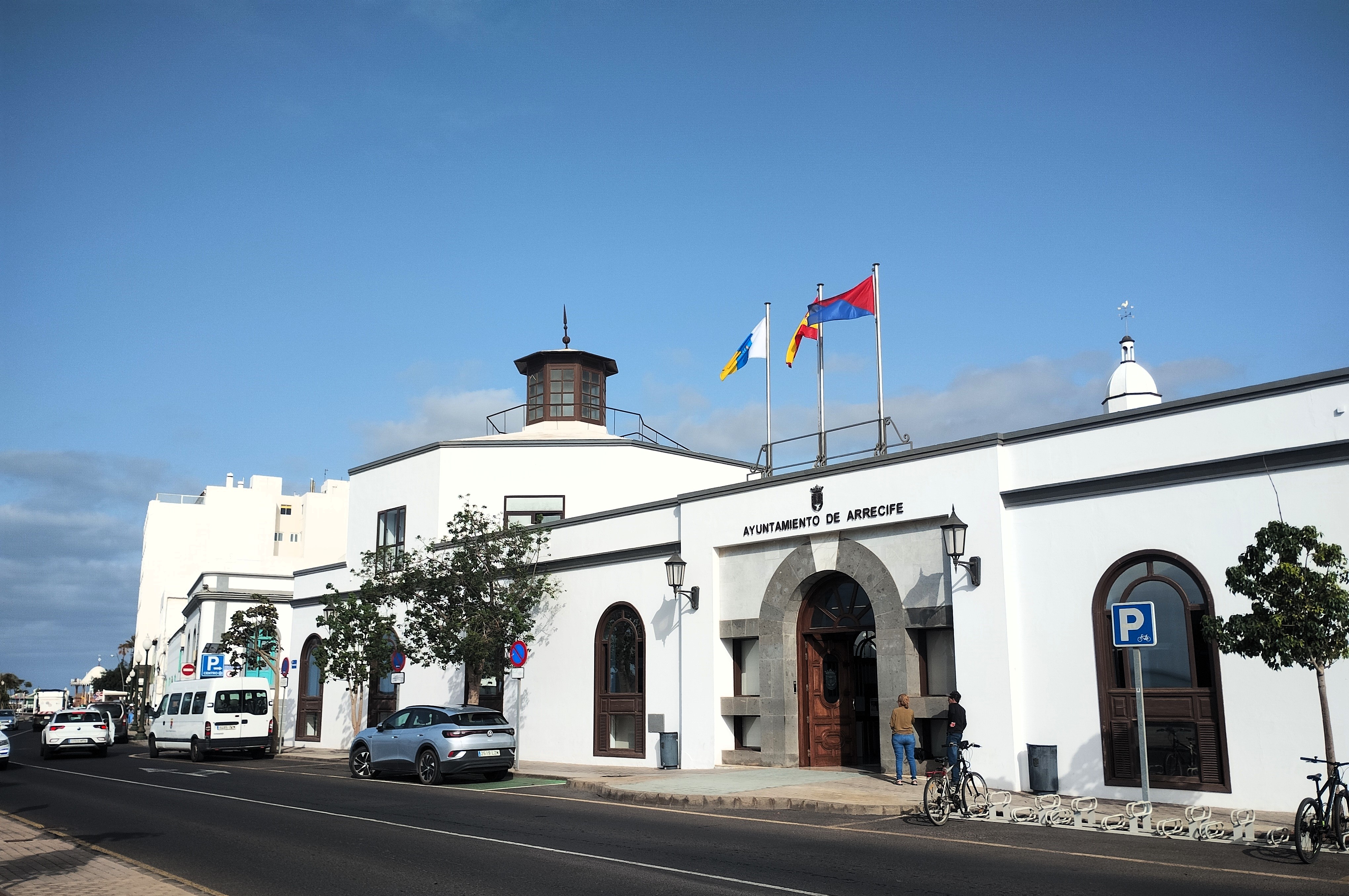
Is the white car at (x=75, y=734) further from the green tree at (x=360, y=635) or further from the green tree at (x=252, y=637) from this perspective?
the green tree at (x=360, y=635)

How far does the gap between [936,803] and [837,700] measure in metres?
7.32

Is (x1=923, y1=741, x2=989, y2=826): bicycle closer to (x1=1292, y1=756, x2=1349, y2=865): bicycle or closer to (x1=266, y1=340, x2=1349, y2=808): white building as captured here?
(x1=266, y1=340, x2=1349, y2=808): white building

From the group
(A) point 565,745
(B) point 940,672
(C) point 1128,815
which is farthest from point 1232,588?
(A) point 565,745

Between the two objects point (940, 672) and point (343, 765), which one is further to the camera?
point (343, 765)

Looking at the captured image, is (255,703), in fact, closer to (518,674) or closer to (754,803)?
(518,674)

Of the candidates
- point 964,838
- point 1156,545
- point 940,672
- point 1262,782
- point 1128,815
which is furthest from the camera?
point 940,672

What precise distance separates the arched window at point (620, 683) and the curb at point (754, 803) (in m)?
5.98

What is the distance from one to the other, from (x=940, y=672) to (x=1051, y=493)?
387 cm

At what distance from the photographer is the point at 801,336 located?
23.8 meters

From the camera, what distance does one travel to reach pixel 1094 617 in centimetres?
1620

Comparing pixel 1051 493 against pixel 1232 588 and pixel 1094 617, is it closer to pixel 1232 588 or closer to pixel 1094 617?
pixel 1094 617

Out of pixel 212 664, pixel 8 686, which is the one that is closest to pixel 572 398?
pixel 212 664

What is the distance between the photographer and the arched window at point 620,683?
78.1 ft

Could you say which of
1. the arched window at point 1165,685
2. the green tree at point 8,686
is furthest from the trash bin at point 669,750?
the green tree at point 8,686
